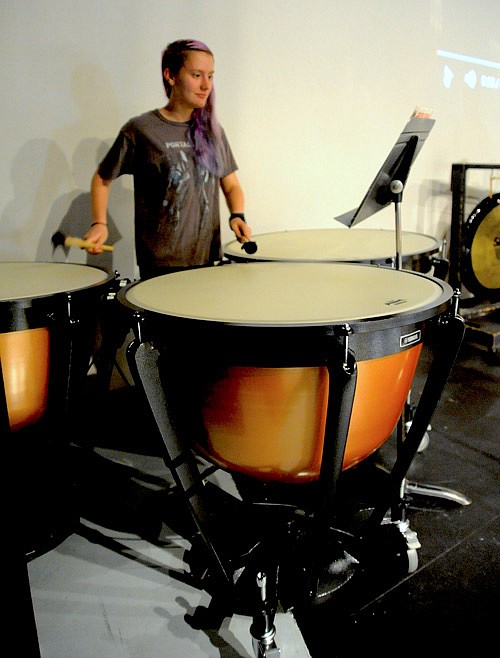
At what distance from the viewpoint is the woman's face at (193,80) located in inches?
70.6

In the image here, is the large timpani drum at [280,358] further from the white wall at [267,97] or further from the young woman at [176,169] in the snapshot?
the white wall at [267,97]

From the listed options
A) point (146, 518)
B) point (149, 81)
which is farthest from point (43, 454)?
point (149, 81)

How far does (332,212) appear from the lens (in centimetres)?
291

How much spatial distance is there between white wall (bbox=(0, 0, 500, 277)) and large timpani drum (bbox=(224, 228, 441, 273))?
635 mm

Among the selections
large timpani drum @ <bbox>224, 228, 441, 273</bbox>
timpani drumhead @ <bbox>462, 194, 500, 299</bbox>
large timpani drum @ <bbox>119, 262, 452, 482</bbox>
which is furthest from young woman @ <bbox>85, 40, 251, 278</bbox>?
timpani drumhead @ <bbox>462, 194, 500, 299</bbox>

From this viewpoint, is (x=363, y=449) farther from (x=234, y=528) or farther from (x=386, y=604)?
(x=234, y=528)

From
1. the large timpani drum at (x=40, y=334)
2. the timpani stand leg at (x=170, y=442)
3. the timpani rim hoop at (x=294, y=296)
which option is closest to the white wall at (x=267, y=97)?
the large timpani drum at (x=40, y=334)

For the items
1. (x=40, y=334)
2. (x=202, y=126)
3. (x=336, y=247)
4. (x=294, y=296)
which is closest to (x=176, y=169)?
(x=202, y=126)

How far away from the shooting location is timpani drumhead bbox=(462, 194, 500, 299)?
9.77 feet

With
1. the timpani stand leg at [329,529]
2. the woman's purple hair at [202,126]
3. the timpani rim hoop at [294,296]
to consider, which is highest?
the woman's purple hair at [202,126]

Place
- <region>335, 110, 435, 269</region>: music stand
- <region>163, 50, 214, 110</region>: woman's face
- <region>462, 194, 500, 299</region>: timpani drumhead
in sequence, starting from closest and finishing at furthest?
<region>335, 110, 435, 269</region>: music stand → <region>163, 50, 214, 110</region>: woman's face → <region>462, 194, 500, 299</region>: timpani drumhead

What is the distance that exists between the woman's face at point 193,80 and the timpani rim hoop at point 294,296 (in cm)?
87

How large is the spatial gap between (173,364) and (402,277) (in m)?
0.55

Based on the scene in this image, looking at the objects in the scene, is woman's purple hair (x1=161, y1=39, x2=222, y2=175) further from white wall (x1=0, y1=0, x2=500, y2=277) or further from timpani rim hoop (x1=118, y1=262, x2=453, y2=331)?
timpani rim hoop (x1=118, y1=262, x2=453, y2=331)
